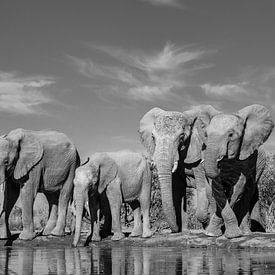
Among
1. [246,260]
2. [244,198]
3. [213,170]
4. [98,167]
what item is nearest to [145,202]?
[98,167]

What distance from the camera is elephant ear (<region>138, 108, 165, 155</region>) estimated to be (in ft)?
51.1

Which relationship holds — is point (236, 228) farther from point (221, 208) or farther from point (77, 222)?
point (77, 222)

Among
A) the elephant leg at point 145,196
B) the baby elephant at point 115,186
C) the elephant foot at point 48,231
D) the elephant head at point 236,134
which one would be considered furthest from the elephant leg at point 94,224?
the elephant head at point 236,134

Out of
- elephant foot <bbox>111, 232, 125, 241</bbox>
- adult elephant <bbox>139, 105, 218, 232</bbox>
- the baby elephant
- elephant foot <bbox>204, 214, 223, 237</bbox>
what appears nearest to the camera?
elephant foot <bbox>204, 214, 223, 237</bbox>

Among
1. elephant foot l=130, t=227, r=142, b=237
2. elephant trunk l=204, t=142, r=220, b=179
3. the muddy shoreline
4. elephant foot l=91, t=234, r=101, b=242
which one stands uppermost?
elephant trunk l=204, t=142, r=220, b=179

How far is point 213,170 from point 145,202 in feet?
12.8

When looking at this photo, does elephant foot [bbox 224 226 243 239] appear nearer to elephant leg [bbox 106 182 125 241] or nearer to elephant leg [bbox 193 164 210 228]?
elephant leg [bbox 193 164 210 228]

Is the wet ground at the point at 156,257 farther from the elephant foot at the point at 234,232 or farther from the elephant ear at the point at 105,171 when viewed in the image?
the elephant ear at the point at 105,171

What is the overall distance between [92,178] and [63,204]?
2.19 meters

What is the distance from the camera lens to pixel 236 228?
13.6 m

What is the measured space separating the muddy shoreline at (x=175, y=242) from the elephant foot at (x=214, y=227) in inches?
5.7

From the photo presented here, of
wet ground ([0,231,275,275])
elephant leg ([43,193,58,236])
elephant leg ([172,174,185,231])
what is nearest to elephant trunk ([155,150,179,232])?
wet ground ([0,231,275,275])

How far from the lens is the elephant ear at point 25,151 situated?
52.7ft

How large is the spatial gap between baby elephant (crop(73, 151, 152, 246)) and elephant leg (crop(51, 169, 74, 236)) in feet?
3.32
